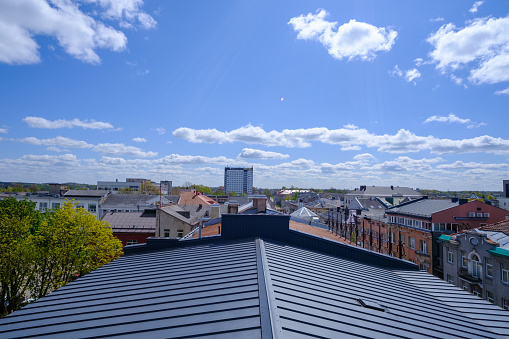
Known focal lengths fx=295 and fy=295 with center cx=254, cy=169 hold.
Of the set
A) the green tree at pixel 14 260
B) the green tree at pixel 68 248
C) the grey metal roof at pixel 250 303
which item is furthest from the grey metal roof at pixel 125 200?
the grey metal roof at pixel 250 303

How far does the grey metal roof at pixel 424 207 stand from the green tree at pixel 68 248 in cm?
3439

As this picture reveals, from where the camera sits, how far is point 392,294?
11.6 metres

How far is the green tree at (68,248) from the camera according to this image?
2423 centimetres

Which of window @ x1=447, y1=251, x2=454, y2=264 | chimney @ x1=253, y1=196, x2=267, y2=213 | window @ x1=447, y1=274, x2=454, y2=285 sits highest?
chimney @ x1=253, y1=196, x2=267, y2=213

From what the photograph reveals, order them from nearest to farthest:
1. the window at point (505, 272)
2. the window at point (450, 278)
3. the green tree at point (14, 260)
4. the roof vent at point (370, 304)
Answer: the roof vent at point (370, 304) → the window at point (505, 272) → the green tree at point (14, 260) → the window at point (450, 278)

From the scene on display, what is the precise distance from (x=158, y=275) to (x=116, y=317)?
363 centimetres

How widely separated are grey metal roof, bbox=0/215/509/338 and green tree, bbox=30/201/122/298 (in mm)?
11941

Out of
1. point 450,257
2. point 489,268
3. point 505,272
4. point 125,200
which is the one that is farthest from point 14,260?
point 450,257

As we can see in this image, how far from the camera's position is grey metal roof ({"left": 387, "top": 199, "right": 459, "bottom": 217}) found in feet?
117

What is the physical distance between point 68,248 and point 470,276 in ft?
111

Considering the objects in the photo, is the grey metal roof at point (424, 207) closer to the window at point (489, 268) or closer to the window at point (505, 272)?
the window at point (489, 268)

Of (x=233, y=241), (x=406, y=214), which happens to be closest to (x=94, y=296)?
(x=233, y=241)

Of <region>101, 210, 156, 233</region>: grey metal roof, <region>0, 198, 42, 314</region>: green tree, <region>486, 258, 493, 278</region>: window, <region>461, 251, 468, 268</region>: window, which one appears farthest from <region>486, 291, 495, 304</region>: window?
<region>0, 198, 42, 314</region>: green tree

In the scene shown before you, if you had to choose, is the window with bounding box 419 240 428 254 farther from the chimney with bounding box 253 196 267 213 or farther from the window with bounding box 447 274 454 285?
the chimney with bounding box 253 196 267 213
